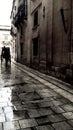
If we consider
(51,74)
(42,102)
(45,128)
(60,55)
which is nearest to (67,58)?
(60,55)

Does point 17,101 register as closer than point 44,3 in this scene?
Yes

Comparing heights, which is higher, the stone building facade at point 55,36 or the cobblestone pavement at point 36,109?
the stone building facade at point 55,36

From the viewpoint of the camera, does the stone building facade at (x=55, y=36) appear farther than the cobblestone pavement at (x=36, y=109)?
Yes

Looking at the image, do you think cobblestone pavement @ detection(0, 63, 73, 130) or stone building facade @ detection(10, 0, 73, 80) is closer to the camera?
cobblestone pavement @ detection(0, 63, 73, 130)

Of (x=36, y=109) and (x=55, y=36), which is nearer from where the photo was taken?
(x=36, y=109)

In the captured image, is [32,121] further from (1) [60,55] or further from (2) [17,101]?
(1) [60,55]

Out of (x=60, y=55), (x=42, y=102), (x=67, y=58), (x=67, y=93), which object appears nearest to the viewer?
(x=42, y=102)

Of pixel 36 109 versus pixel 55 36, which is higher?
pixel 55 36

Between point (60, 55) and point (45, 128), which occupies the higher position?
point (60, 55)

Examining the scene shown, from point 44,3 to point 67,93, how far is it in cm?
704

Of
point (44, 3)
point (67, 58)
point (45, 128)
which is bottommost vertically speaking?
point (45, 128)

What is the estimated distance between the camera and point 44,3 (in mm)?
11672

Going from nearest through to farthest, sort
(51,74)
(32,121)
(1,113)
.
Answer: (32,121) < (1,113) < (51,74)

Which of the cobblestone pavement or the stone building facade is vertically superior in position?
the stone building facade
